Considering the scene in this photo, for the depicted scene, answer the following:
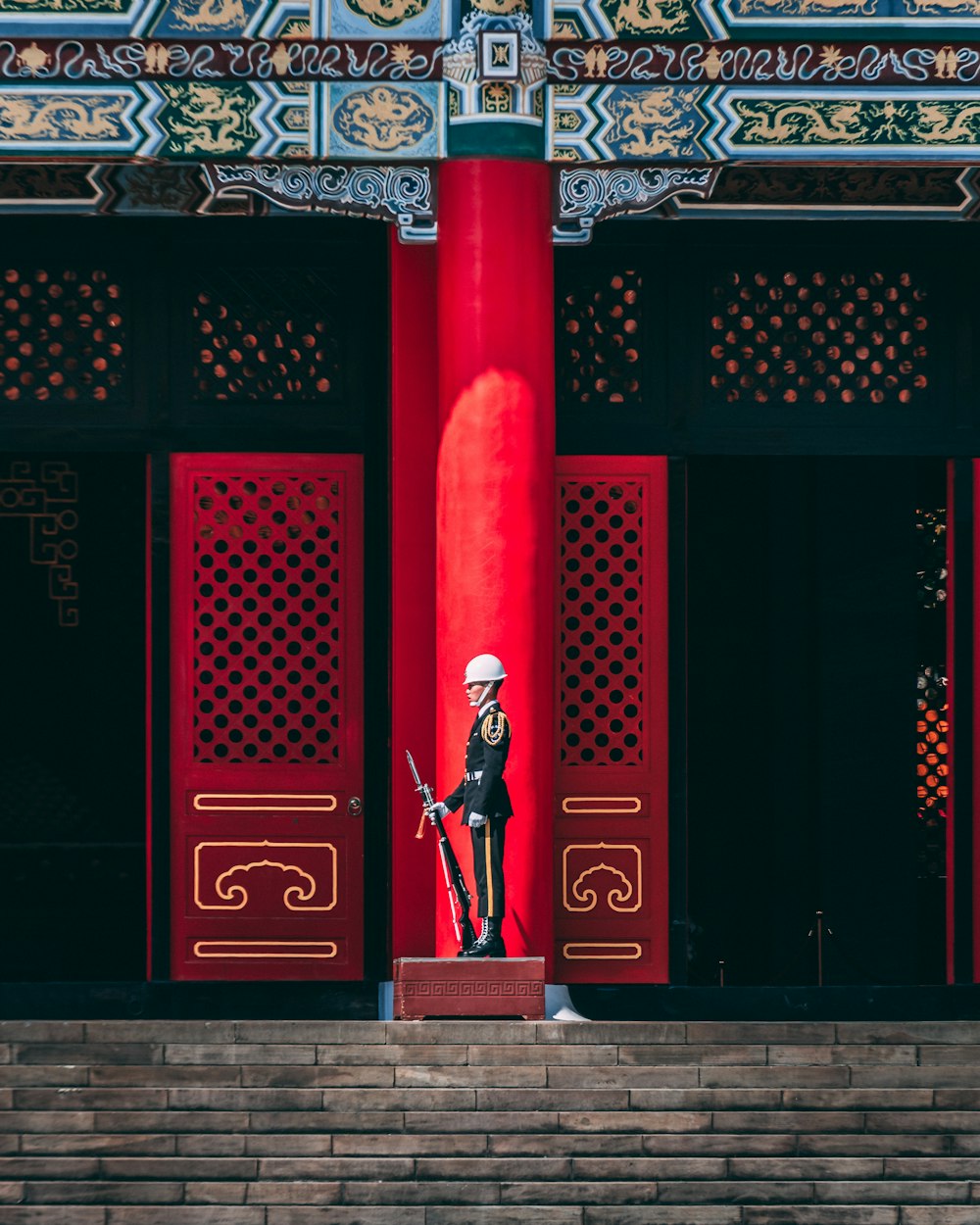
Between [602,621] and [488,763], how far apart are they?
6.30 ft

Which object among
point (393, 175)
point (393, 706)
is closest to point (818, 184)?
point (393, 175)

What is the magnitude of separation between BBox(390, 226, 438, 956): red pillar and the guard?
3.00ft

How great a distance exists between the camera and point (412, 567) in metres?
11.7

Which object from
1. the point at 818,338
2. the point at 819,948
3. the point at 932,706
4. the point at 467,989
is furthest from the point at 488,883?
the point at 818,338

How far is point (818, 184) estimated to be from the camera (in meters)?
11.8

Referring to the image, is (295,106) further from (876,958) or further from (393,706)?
(876,958)

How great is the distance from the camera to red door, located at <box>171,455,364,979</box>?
12148mm

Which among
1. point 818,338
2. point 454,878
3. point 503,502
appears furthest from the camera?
point 818,338

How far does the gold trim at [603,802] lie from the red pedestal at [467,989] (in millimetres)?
1756

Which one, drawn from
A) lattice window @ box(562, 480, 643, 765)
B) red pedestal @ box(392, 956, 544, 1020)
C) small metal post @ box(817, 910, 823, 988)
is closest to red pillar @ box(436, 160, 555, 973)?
red pedestal @ box(392, 956, 544, 1020)

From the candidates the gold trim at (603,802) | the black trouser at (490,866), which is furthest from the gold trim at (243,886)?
the black trouser at (490,866)

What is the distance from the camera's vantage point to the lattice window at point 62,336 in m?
12.3

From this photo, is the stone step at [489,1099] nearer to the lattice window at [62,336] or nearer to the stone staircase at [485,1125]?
the stone staircase at [485,1125]

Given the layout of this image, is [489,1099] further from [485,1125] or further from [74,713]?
[74,713]
